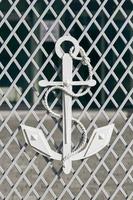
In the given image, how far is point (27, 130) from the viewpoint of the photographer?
3566mm

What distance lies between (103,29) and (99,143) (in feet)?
2.72

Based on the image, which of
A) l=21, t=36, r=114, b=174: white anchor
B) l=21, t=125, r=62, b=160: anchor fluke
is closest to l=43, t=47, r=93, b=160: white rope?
l=21, t=36, r=114, b=174: white anchor

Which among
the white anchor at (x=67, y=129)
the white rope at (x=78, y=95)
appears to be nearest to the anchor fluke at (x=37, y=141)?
the white anchor at (x=67, y=129)

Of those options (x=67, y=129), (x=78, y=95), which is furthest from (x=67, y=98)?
(x=67, y=129)

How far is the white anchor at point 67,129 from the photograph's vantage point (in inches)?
141

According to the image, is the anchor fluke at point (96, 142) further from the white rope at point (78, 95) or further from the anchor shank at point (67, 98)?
the anchor shank at point (67, 98)

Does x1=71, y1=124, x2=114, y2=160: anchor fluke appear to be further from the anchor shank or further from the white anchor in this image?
the anchor shank

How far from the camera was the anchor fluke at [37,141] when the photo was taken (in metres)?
3.57

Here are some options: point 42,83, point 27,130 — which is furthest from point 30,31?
point 27,130

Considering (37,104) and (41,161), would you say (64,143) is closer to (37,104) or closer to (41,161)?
(37,104)

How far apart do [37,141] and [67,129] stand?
0.23 m

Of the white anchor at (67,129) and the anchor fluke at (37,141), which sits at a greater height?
the white anchor at (67,129)

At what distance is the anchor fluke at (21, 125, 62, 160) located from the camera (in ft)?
11.7

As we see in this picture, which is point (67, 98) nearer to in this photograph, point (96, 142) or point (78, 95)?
point (78, 95)
